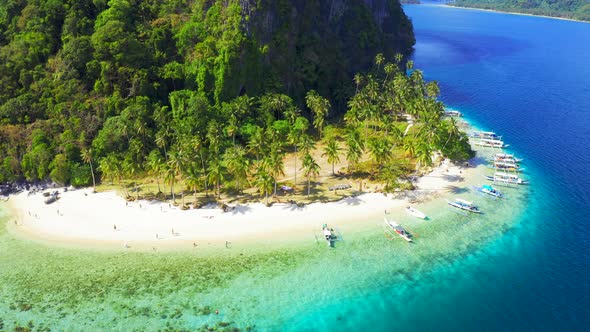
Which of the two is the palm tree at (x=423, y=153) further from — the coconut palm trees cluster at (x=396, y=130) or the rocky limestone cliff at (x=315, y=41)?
the rocky limestone cliff at (x=315, y=41)

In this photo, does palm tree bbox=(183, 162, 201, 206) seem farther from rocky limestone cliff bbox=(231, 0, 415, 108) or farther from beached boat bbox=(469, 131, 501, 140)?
beached boat bbox=(469, 131, 501, 140)

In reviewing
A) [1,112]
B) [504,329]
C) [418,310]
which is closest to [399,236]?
[418,310]

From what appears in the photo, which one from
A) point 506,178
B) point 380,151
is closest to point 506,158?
point 506,178

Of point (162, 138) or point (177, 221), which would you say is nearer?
point (177, 221)

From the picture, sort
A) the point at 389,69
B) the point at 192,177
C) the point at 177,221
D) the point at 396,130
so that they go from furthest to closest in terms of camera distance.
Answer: the point at 389,69
the point at 396,130
the point at 192,177
the point at 177,221

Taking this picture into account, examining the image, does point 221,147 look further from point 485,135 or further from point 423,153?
point 485,135

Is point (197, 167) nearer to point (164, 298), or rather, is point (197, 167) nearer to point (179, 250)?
point (179, 250)
